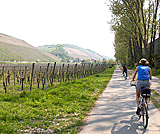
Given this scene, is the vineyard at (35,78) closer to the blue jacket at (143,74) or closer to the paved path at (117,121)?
the paved path at (117,121)

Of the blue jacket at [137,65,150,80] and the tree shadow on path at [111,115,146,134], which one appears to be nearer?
the tree shadow on path at [111,115,146,134]

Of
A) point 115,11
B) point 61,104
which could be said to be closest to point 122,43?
point 115,11

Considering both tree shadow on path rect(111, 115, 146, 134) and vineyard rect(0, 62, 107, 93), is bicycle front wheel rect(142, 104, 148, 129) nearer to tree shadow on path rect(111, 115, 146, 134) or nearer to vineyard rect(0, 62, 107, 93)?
tree shadow on path rect(111, 115, 146, 134)

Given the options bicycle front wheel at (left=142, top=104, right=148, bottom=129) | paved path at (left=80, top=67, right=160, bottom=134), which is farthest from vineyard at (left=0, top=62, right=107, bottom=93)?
bicycle front wheel at (left=142, top=104, right=148, bottom=129)

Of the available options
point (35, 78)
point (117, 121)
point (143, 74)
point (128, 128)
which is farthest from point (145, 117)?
point (35, 78)

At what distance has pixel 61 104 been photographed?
749 cm

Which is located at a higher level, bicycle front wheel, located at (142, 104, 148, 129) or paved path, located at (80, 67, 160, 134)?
bicycle front wheel, located at (142, 104, 148, 129)

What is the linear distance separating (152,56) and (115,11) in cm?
837

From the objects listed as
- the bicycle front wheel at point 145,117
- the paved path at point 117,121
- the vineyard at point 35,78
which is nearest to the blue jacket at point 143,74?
the bicycle front wheel at point 145,117

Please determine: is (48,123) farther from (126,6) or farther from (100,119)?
(126,6)

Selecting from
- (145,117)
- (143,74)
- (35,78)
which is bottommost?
(35,78)

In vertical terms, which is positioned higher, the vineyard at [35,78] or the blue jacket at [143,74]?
the blue jacket at [143,74]

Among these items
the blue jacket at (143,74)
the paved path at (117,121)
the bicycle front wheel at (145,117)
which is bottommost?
the paved path at (117,121)

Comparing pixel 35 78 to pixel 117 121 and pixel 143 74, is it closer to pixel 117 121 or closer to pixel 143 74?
pixel 117 121
